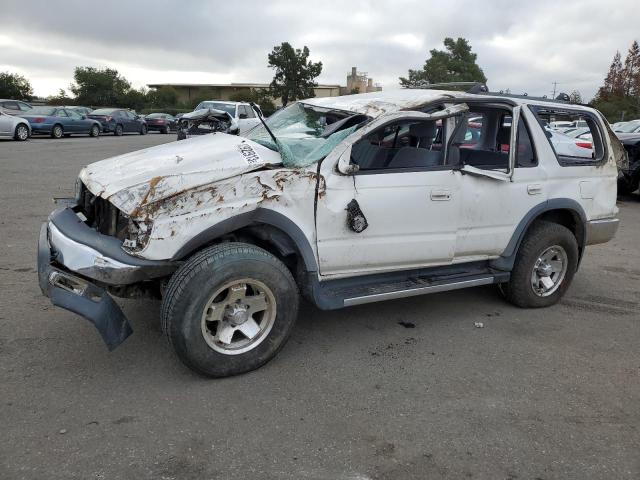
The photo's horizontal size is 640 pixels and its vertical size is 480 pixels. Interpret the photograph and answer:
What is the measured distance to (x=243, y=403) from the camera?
125 inches

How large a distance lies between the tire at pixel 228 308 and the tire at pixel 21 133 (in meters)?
20.3

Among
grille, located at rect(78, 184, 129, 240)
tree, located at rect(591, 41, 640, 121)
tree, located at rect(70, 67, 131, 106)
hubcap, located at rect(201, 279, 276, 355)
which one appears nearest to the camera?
hubcap, located at rect(201, 279, 276, 355)

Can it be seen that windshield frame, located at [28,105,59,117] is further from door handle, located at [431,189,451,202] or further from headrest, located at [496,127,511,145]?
door handle, located at [431,189,451,202]

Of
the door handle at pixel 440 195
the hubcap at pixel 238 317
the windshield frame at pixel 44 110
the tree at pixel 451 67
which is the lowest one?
the hubcap at pixel 238 317

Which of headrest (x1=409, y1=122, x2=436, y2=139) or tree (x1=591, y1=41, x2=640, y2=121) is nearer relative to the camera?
headrest (x1=409, y1=122, x2=436, y2=139)

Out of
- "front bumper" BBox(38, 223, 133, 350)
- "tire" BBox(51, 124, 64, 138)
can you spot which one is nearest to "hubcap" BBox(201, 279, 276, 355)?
"front bumper" BBox(38, 223, 133, 350)

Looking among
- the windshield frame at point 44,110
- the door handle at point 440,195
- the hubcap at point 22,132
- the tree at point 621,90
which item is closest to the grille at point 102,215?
the door handle at point 440,195

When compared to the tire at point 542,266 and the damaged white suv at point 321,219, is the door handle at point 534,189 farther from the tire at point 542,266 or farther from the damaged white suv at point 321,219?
the tire at point 542,266

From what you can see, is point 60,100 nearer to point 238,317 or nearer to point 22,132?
point 22,132

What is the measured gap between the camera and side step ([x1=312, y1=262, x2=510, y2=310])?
3758 millimetres

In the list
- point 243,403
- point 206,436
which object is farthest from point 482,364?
point 206,436

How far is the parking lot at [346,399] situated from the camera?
2664 mm

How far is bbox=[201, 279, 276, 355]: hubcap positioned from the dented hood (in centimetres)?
69

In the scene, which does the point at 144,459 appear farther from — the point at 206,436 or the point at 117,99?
the point at 117,99
